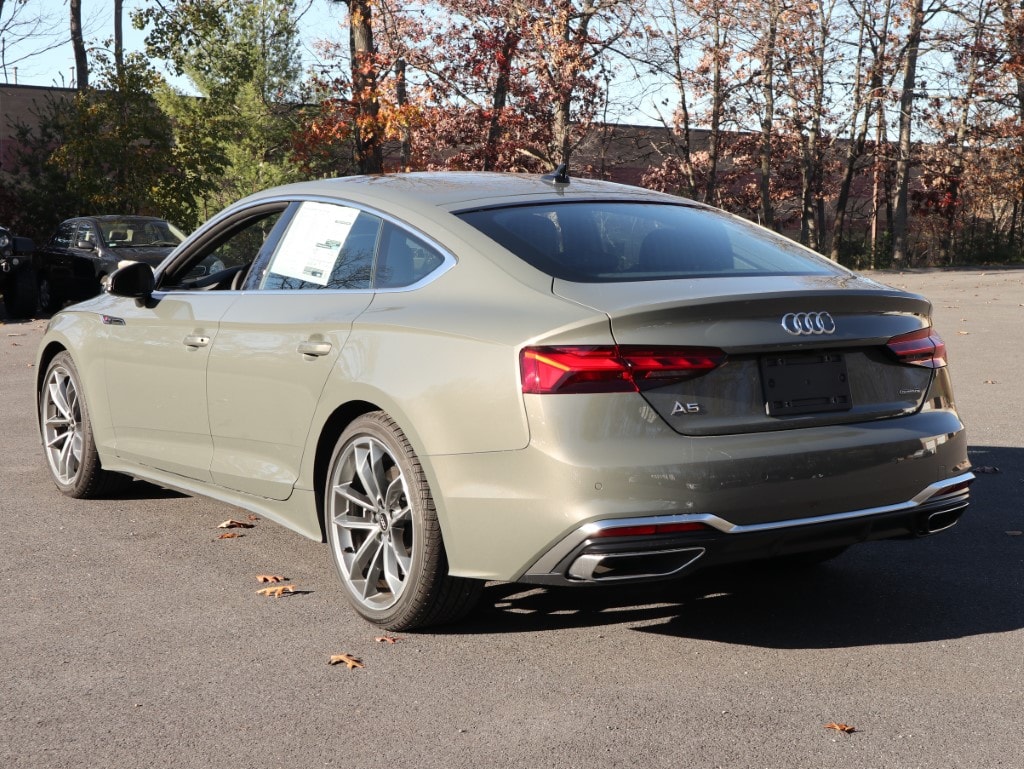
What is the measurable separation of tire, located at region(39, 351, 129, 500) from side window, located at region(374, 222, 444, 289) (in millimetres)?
2563

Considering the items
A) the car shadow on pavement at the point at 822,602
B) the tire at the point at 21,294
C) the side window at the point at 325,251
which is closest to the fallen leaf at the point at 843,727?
the car shadow on pavement at the point at 822,602

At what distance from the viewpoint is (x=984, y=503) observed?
6605 millimetres

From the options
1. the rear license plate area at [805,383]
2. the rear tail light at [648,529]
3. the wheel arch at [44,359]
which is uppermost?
the rear license plate area at [805,383]

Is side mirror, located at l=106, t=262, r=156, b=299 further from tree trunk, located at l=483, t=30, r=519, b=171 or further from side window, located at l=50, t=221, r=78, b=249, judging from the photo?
tree trunk, located at l=483, t=30, r=519, b=171

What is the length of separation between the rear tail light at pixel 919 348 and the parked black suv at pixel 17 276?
17811mm

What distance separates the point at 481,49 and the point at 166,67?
310 inches

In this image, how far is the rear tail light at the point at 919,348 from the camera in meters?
4.34

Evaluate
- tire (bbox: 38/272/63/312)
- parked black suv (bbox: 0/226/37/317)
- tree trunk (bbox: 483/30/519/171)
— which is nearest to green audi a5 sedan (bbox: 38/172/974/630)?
parked black suv (bbox: 0/226/37/317)

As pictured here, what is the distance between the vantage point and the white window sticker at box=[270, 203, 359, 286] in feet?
16.5

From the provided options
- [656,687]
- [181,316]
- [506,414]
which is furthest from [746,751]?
[181,316]

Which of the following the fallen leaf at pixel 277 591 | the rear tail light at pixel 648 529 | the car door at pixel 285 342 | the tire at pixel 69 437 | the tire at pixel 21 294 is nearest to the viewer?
the rear tail light at pixel 648 529

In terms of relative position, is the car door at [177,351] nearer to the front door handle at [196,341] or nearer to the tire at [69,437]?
the front door handle at [196,341]

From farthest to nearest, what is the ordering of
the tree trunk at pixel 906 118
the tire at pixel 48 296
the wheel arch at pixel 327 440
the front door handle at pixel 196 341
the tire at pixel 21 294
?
the tree trunk at pixel 906 118 → the tire at pixel 48 296 → the tire at pixel 21 294 → the front door handle at pixel 196 341 → the wheel arch at pixel 327 440

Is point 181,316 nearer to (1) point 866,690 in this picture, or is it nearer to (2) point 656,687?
(2) point 656,687
